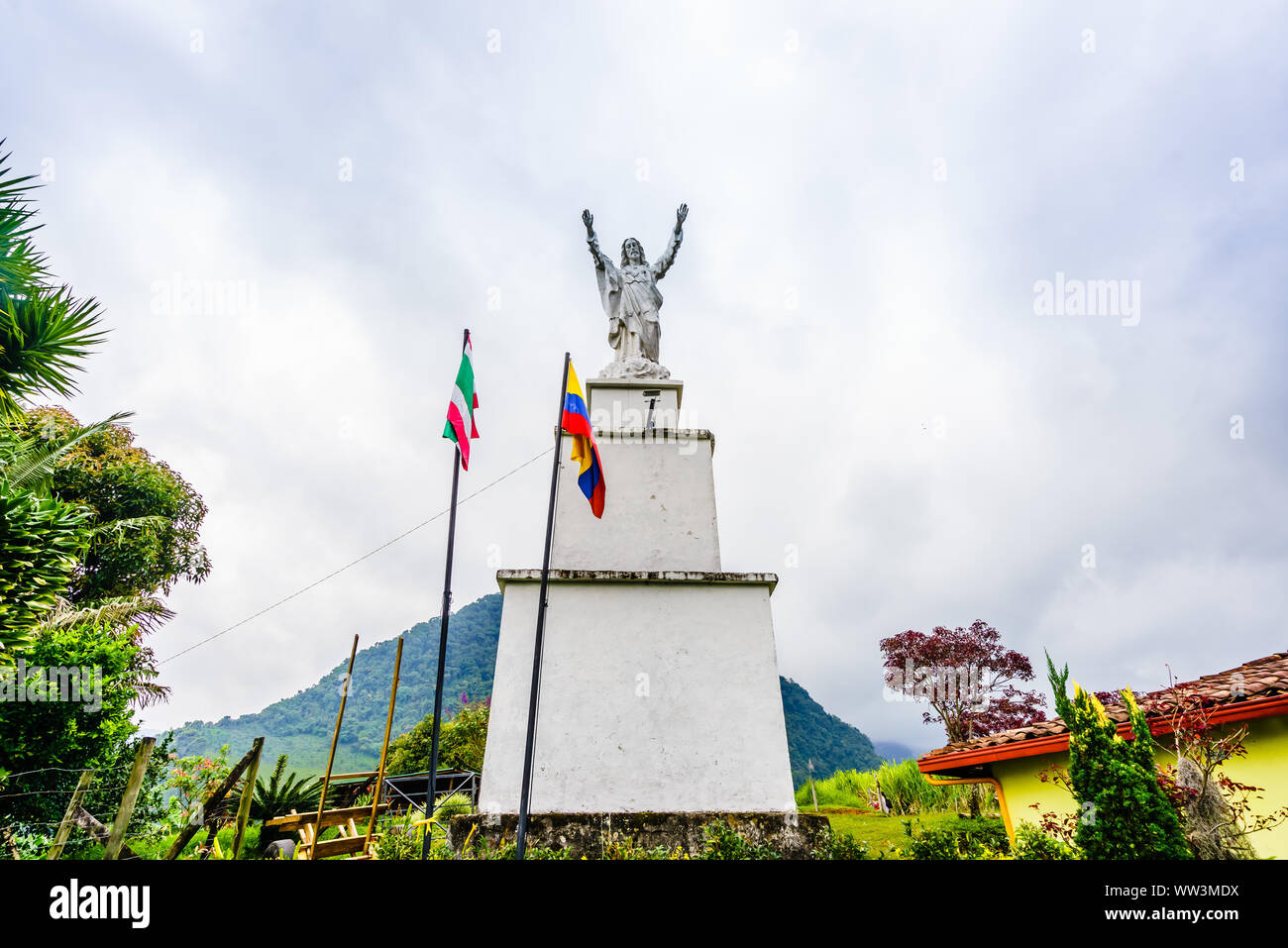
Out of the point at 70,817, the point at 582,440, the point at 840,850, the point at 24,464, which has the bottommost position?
the point at 840,850

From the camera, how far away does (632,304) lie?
1080cm

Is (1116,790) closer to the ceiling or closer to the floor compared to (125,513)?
closer to the floor

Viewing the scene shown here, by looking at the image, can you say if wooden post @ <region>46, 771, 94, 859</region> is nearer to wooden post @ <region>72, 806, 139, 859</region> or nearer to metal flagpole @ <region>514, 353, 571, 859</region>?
wooden post @ <region>72, 806, 139, 859</region>

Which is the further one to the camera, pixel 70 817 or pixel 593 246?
pixel 593 246

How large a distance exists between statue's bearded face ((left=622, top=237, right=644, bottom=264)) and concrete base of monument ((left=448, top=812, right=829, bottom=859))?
9.18 meters

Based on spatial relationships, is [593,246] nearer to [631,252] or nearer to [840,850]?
[631,252]

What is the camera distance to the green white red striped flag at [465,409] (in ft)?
19.2

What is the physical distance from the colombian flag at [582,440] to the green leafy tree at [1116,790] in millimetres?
4948

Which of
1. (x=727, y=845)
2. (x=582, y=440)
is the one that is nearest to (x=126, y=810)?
(x=582, y=440)

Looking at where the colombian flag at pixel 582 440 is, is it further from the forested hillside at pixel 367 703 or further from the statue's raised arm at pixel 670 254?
the forested hillside at pixel 367 703

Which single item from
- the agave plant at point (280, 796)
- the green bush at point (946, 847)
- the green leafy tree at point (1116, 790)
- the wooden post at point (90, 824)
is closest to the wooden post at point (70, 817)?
the wooden post at point (90, 824)

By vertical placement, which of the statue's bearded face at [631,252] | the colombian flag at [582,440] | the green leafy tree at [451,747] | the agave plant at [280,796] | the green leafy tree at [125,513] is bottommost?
the agave plant at [280,796]

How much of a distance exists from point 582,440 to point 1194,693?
23.7 ft

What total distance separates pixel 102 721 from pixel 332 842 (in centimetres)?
445
